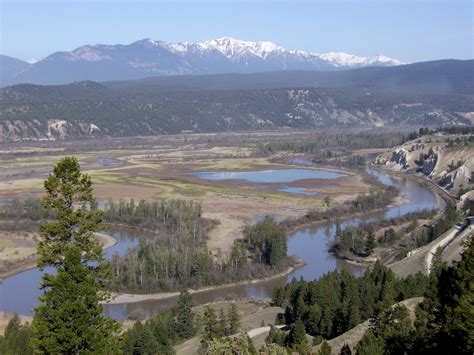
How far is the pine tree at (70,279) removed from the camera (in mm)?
13438

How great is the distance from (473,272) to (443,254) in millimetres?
25081

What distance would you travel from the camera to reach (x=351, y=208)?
73.0 meters

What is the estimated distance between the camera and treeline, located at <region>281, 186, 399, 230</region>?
66.3 metres

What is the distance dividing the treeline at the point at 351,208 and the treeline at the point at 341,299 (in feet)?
97.7

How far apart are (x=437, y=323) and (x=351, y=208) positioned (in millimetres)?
54211

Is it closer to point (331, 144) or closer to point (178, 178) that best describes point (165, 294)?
point (178, 178)

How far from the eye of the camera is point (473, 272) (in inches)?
679

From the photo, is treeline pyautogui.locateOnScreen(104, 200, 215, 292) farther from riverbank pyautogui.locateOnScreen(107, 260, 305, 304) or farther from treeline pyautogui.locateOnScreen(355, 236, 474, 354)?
treeline pyautogui.locateOnScreen(355, 236, 474, 354)

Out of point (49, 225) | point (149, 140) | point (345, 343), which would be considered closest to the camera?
point (49, 225)

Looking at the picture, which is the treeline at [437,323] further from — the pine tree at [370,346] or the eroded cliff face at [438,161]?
the eroded cliff face at [438,161]

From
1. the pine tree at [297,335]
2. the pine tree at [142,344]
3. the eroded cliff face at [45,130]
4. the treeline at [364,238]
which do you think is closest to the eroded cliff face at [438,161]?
the treeline at [364,238]

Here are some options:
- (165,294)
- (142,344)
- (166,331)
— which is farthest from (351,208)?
(142,344)

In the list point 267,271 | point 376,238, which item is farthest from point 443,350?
point 376,238

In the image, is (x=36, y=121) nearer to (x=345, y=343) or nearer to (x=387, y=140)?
(x=387, y=140)
